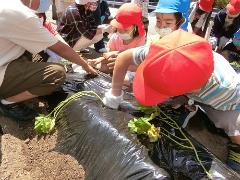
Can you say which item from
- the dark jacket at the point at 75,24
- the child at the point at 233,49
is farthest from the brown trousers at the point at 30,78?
the child at the point at 233,49

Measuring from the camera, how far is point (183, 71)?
1.63m

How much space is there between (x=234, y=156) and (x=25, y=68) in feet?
4.50

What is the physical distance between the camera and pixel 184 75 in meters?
1.63

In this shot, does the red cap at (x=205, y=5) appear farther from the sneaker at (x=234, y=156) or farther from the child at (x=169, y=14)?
the sneaker at (x=234, y=156)

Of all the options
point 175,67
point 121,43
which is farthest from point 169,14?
point 175,67

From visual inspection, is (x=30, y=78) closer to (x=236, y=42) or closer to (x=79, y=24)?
(x=79, y=24)

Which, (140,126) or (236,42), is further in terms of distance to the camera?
(236,42)

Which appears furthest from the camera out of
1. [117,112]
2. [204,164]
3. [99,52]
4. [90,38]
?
[99,52]

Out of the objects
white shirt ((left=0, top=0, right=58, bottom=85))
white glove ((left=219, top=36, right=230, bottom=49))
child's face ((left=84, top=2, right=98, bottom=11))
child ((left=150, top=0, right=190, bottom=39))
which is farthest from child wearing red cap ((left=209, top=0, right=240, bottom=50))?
white shirt ((left=0, top=0, right=58, bottom=85))

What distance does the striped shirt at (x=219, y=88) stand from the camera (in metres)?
1.95

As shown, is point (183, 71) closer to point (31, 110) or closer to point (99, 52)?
point (31, 110)

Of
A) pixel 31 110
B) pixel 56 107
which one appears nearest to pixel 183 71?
pixel 56 107

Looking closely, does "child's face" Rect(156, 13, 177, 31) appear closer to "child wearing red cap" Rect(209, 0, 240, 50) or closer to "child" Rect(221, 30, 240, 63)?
"child" Rect(221, 30, 240, 63)

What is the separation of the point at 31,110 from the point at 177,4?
124 cm
